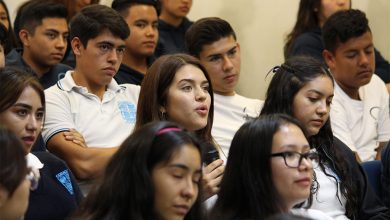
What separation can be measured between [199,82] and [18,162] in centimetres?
101

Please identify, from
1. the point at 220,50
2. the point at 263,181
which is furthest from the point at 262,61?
the point at 263,181

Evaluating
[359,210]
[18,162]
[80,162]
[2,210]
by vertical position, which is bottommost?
[359,210]

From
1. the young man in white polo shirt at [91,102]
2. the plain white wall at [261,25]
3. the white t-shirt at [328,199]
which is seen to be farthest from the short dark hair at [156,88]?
the plain white wall at [261,25]

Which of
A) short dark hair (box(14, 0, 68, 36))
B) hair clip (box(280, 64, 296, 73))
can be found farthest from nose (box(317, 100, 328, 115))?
short dark hair (box(14, 0, 68, 36))

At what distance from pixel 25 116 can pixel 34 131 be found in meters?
0.05

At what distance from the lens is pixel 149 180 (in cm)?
180

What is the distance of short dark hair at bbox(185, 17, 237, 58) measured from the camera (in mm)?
3209

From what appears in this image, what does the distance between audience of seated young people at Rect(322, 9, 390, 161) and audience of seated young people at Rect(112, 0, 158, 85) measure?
0.79 m

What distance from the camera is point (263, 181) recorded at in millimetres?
2123

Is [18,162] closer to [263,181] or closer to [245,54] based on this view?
[263,181]

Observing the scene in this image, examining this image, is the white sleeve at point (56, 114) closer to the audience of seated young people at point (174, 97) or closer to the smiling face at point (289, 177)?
the audience of seated young people at point (174, 97)

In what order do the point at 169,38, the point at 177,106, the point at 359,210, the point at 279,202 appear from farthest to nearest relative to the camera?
the point at 169,38, the point at 359,210, the point at 177,106, the point at 279,202

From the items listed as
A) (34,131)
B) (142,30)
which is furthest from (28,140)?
(142,30)

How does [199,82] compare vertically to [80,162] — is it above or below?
above
